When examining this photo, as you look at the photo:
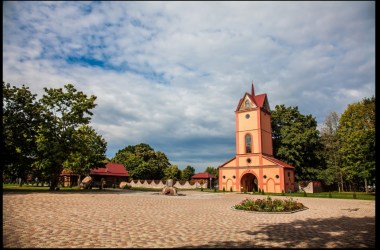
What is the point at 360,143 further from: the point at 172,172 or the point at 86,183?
the point at 172,172

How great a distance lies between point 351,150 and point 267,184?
44.3 feet

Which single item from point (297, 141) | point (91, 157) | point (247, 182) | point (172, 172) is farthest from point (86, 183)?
point (172, 172)

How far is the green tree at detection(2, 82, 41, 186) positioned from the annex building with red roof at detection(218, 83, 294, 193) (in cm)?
3069

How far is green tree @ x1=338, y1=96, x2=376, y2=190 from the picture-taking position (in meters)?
28.4

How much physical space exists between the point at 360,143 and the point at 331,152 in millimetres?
21326

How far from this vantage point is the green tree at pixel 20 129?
2828cm

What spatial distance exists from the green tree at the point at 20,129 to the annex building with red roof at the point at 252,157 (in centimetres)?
3069

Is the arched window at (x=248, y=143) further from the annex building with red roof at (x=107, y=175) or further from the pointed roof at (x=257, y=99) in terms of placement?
the annex building with red roof at (x=107, y=175)

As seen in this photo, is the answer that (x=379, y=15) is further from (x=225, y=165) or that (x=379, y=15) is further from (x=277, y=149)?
(x=277, y=149)

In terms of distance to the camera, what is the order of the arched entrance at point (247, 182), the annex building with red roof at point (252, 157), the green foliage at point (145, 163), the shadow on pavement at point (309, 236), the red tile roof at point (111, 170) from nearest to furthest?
1. the shadow on pavement at point (309, 236)
2. the annex building with red roof at point (252, 157)
3. the arched entrance at point (247, 182)
4. the red tile roof at point (111, 170)
5. the green foliage at point (145, 163)

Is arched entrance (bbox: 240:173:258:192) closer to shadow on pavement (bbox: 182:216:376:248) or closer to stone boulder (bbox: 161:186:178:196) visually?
stone boulder (bbox: 161:186:178:196)

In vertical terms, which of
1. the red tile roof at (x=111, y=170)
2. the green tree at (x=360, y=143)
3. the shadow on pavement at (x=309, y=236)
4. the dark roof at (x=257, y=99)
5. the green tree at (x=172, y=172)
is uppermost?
the dark roof at (x=257, y=99)

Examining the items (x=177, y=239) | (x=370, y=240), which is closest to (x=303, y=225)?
(x=370, y=240)

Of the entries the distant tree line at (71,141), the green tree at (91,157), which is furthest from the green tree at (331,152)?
the green tree at (91,157)
